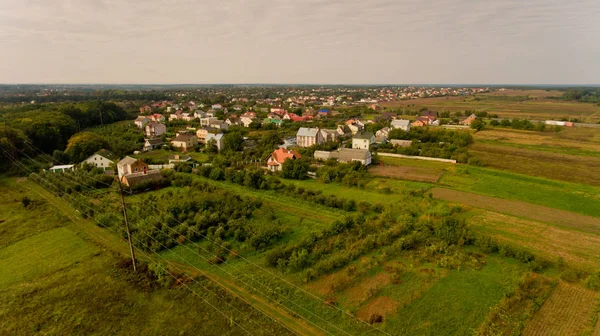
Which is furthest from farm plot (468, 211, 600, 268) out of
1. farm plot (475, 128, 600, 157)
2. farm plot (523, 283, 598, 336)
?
farm plot (475, 128, 600, 157)

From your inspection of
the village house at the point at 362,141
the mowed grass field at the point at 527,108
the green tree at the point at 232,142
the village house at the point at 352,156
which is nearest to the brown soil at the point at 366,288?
the village house at the point at 352,156

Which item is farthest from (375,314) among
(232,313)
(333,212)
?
(333,212)

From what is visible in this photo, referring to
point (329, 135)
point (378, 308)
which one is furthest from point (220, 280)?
Answer: point (329, 135)

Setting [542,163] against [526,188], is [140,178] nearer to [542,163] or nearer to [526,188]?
[526,188]

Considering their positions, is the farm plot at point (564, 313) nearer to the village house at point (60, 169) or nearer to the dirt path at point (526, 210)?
the dirt path at point (526, 210)

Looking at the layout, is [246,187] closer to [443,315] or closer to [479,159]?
→ [443,315]
